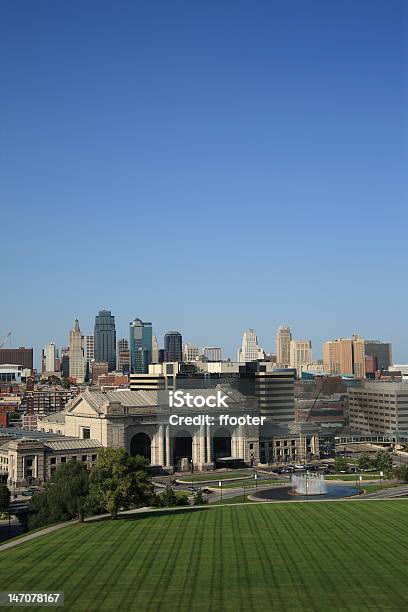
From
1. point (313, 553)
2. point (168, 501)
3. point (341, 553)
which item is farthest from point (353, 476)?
point (313, 553)

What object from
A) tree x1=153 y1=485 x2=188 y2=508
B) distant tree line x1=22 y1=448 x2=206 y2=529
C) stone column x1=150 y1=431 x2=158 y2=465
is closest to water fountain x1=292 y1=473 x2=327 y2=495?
tree x1=153 y1=485 x2=188 y2=508

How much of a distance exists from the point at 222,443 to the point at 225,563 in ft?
255

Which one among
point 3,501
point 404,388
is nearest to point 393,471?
point 3,501

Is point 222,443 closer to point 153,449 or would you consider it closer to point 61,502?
point 153,449

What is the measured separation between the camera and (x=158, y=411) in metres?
127

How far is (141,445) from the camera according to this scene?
127m

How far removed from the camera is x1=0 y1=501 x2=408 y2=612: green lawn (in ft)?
→ 153

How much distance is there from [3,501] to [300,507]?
29.5 m

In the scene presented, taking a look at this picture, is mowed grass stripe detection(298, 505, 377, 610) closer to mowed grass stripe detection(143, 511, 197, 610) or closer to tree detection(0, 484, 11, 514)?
mowed grass stripe detection(143, 511, 197, 610)

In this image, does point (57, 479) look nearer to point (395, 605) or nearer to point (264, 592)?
point (264, 592)

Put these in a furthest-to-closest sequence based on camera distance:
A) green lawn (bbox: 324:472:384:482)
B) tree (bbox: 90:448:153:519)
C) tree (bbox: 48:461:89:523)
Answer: green lawn (bbox: 324:472:384:482) → tree (bbox: 48:461:89:523) → tree (bbox: 90:448:153:519)

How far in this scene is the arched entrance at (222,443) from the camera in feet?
432

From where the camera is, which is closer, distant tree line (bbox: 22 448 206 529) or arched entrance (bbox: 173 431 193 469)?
distant tree line (bbox: 22 448 206 529)

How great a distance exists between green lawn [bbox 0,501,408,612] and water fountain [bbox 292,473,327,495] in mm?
18379
